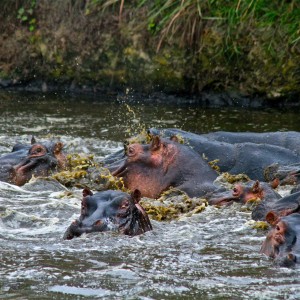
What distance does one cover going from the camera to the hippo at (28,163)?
7969mm

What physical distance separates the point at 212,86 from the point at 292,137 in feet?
15.4

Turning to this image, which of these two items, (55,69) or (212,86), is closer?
(212,86)

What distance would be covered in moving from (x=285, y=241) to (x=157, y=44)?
29.2ft

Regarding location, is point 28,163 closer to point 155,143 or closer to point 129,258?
point 155,143

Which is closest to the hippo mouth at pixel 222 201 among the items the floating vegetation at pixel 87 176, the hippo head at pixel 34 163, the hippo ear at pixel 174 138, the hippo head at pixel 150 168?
the hippo head at pixel 150 168

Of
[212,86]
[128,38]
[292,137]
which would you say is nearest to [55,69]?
[128,38]

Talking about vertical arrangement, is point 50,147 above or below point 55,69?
above

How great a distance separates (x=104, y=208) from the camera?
19.4 ft

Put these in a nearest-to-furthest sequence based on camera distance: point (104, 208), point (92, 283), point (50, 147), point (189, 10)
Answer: point (92, 283) → point (104, 208) → point (50, 147) → point (189, 10)

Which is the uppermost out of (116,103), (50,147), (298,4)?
(298,4)

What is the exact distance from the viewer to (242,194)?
279 inches

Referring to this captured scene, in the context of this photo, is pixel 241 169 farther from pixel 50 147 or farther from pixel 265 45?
pixel 265 45

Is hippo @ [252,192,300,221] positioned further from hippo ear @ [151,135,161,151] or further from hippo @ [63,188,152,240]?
hippo ear @ [151,135,161,151]

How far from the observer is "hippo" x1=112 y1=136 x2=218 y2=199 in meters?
7.58
